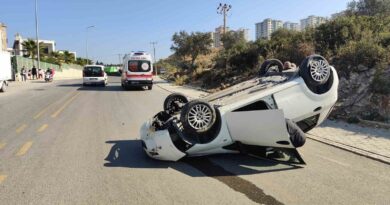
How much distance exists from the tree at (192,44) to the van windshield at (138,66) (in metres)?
28.0

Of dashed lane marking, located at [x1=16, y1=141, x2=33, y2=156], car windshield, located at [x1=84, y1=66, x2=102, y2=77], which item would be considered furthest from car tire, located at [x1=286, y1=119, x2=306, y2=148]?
car windshield, located at [x1=84, y1=66, x2=102, y2=77]

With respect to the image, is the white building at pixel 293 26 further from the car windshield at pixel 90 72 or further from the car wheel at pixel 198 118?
the car wheel at pixel 198 118

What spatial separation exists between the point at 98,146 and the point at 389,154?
554 centimetres

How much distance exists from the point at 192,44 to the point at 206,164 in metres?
53.0

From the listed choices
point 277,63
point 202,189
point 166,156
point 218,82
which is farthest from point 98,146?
point 218,82

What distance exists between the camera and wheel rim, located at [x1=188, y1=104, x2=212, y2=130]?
6609 millimetres

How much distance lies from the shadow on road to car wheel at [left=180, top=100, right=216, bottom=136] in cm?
57

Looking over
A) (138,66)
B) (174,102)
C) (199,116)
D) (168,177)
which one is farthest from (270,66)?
(138,66)

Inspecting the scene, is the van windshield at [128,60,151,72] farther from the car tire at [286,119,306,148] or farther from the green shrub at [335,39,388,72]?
the car tire at [286,119,306,148]

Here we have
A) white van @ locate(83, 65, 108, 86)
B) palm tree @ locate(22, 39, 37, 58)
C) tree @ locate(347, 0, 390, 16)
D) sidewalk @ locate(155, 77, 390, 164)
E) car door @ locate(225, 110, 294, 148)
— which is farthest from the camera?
palm tree @ locate(22, 39, 37, 58)

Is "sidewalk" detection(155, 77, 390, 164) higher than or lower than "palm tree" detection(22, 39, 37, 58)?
lower

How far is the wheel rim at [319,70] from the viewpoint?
6973 millimetres

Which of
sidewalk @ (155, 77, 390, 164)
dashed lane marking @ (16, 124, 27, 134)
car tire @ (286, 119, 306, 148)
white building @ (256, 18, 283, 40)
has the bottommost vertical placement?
dashed lane marking @ (16, 124, 27, 134)

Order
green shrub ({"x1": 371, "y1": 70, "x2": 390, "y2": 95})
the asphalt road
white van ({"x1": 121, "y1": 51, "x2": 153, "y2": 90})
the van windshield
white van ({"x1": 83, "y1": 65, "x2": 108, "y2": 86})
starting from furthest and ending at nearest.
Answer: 1. white van ({"x1": 83, "y1": 65, "x2": 108, "y2": 86})
2. the van windshield
3. white van ({"x1": 121, "y1": 51, "x2": 153, "y2": 90})
4. green shrub ({"x1": 371, "y1": 70, "x2": 390, "y2": 95})
5. the asphalt road
